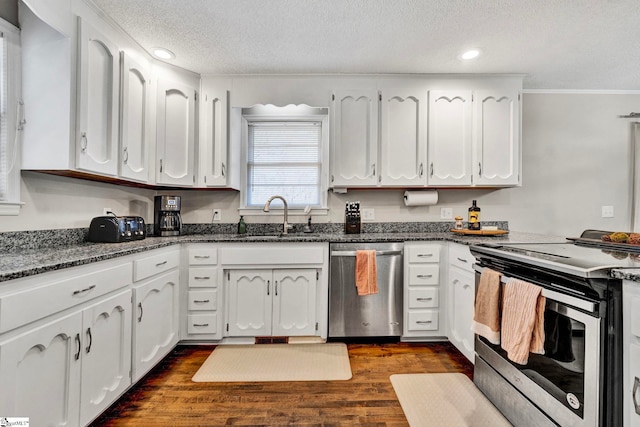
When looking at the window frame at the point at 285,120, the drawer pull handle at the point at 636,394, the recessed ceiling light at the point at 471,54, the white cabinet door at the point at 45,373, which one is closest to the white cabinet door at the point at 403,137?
the recessed ceiling light at the point at 471,54

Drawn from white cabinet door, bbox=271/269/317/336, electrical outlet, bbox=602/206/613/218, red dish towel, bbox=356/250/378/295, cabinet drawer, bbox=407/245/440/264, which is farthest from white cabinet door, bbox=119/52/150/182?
electrical outlet, bbox=602/206/613/218

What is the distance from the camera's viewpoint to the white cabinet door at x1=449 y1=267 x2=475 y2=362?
2045mm

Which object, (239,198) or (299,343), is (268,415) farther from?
(239,198)

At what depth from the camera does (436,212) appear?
2990mm

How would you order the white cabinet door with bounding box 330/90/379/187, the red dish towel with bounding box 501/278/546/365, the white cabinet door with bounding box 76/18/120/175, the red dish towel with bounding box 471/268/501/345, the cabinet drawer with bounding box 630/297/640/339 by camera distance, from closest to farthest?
the cabinet drawer with bounding box 630/297/640/339
the red dish towel with bounding box 501/278/546/365
the red dish towel with bounding box 471/268/501/345
the white cabinet door with bounding box 76/18/120/175
the white cabinet door with bounding box 330/90/379/187

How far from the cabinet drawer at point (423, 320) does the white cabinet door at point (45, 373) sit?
2126 millimetres

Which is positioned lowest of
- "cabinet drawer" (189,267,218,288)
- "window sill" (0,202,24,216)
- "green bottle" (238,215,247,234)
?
"cabinet drawer" (189,267,218,288)

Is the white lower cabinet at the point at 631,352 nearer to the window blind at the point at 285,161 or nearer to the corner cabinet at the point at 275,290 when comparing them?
the corner cabinet at the point at 275,290

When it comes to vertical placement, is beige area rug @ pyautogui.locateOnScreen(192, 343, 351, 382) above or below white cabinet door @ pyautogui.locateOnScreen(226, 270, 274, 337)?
below

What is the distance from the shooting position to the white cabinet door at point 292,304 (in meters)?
2.40

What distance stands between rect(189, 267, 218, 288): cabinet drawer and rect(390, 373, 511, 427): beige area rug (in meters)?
1.47

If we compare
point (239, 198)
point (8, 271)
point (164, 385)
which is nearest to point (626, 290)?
point (8, 271)

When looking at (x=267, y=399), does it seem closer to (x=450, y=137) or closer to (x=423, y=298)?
(x=423, y=298)

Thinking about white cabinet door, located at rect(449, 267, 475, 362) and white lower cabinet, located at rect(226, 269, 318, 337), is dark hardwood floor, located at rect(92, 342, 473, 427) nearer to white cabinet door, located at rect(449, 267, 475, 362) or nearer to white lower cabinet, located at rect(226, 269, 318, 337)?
white cabinet door, located at rect(449, 267, 475, 362)
